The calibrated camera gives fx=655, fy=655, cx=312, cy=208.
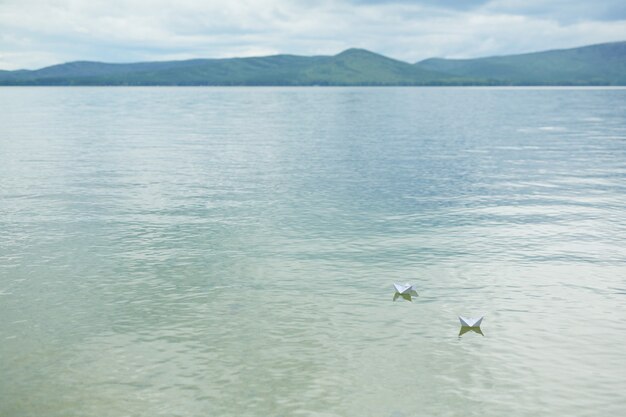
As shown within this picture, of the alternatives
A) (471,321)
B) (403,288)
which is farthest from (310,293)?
(471,321)

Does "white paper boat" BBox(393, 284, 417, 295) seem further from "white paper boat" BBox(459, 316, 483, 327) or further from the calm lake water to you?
"white paper boat" BBox(459, 316, 483, 327)

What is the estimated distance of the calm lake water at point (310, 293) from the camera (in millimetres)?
11359

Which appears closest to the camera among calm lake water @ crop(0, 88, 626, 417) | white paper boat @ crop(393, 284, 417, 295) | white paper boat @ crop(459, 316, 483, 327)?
calm lake water @ crop(0, 88, 626, 417)

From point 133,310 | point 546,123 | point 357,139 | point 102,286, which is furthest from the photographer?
point 546,123

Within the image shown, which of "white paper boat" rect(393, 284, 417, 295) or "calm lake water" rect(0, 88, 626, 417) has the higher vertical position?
"white paper boat" rect(393, 284, 417, 295)

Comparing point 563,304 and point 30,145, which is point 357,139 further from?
Result: point 563,304

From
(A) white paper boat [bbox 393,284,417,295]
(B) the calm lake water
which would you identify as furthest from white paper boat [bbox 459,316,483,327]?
(A) white paper boat [bbox 393,284,417,295]

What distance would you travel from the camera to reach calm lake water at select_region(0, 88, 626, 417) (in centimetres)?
1136

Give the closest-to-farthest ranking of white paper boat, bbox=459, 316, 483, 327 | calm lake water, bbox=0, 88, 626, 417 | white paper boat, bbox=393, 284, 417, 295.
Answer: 1. calm lake water, bbox=0, 88, 626, 417
2. white paper boat, bbox=459, 316, 483, 327
3. white paper boat, bbox=393, 284, 417, 295

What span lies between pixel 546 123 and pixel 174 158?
51614 millimetres

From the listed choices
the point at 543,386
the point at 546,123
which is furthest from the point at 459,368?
the point at 546,123

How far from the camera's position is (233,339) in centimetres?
1357

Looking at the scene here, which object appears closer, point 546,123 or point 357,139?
point 357,139

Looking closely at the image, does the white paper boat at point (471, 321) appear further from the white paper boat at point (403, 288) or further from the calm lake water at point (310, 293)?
the white paper boat at point (403, 288)
